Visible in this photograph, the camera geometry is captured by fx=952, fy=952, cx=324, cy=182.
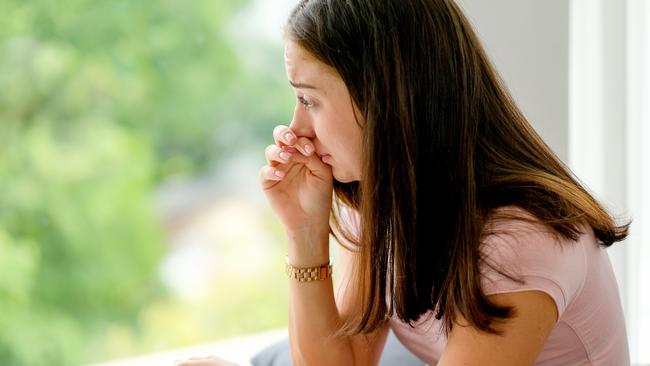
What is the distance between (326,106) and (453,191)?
21cm

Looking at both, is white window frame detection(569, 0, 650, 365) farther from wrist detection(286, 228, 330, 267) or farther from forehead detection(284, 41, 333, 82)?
forehead detection(284, 41, 333, 82)

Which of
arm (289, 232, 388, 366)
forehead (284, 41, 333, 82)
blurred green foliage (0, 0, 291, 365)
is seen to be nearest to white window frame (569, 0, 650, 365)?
arm (289, 232, 388, 366)

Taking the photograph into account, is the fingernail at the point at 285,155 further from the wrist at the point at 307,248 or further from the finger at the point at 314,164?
the wrist at the point at 307,248

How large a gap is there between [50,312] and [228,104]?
43.5 inches

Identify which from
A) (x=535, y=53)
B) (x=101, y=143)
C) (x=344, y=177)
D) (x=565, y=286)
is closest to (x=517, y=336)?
(x=565, y=286)

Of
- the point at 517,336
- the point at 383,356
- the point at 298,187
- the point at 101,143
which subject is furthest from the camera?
the point at 101,143

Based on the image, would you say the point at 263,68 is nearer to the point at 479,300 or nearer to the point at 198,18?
the point at 198,18

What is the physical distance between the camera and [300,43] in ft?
4.23

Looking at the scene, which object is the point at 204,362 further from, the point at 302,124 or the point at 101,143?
the point at 101,143

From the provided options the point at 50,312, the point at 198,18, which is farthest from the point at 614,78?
the point at 50,312

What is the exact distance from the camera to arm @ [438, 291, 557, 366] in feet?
4.01

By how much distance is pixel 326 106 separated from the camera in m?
1.31

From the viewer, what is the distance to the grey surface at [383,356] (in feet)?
5.69

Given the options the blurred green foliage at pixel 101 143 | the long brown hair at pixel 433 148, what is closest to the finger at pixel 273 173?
the long brown hair at pixel 433 148
